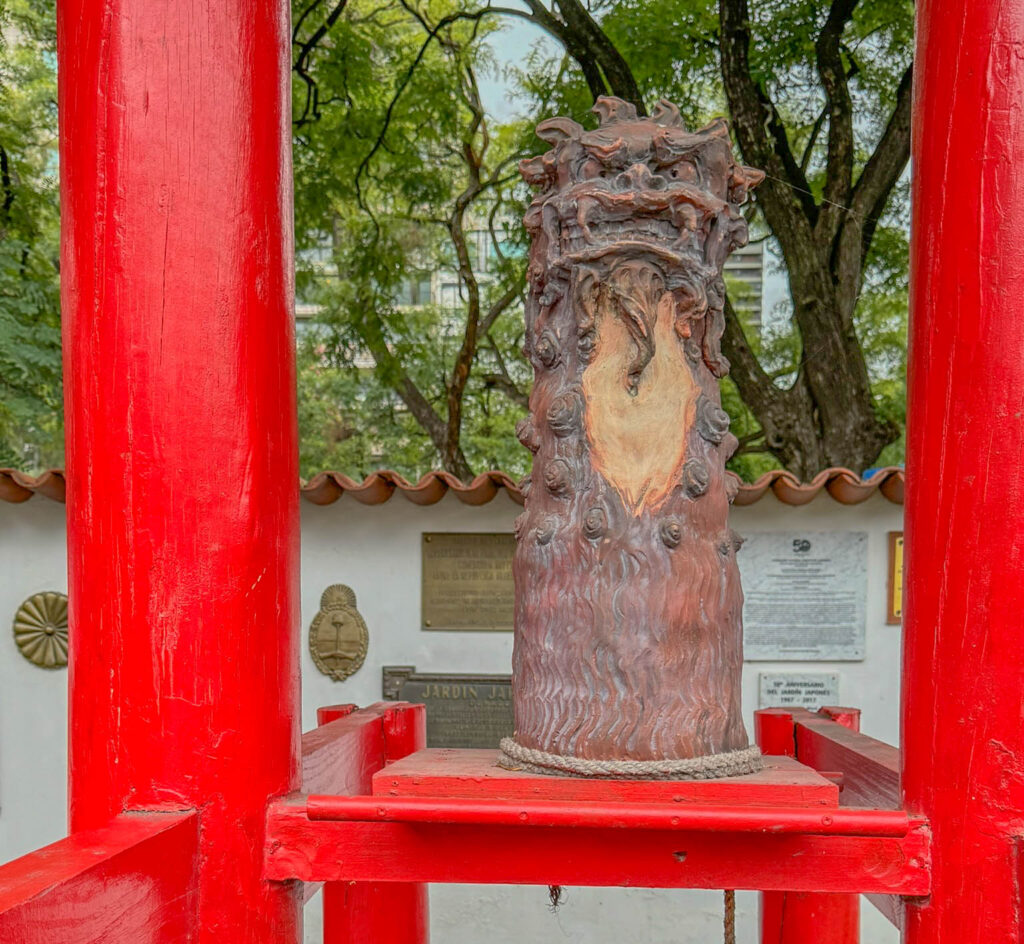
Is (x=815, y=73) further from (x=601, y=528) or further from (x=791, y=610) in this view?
(x=601, y=528)

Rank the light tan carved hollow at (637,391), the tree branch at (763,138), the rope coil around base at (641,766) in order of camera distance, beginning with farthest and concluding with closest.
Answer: the tree branch at (763,138)
the light tan carved hollow at (637,391)
the rope coil around base at (641,766)

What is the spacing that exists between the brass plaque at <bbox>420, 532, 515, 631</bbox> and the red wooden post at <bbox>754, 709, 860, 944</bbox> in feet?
7.92

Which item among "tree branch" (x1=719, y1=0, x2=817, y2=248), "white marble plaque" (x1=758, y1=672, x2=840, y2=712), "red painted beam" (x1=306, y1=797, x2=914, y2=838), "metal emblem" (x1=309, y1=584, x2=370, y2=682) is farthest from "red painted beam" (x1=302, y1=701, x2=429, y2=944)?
"tree branch" (x1=719, y1=0, x2=817, y2=248)

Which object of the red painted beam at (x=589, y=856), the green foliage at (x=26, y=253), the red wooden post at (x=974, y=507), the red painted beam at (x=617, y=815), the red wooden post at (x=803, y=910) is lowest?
the red wooden post at (x=803, y=910)

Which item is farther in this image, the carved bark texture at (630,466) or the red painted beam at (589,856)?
the carved bark texture at (630,466)

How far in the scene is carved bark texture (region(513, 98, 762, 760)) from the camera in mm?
1701

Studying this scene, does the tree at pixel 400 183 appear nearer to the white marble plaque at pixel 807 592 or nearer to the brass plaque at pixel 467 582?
the brass plaque at pixel 467 582

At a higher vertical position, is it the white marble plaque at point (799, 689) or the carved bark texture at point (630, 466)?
the carved bark texture at point (630, 466)

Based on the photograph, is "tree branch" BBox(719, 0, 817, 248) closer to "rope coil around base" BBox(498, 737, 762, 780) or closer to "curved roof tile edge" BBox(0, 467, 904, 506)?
"curved roof tile edge" BBox(0, 467, 904, 506)

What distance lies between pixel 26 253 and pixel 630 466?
645 centimetres

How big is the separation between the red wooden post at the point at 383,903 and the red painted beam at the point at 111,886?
72cm

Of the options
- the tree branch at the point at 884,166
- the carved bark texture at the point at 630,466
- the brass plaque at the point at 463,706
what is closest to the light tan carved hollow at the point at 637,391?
the carved bark texture at the point at 630,466

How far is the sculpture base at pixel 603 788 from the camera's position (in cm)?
151

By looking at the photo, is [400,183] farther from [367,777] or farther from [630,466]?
[630,466]
